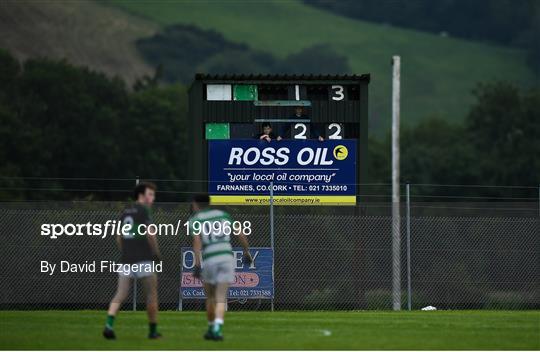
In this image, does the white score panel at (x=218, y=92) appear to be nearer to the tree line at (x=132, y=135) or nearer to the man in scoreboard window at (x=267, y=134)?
the man in scoreboard window at (x=267, y=134)

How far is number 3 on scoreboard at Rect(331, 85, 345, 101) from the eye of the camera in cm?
2470

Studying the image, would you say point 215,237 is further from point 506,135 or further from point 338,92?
point 506,135

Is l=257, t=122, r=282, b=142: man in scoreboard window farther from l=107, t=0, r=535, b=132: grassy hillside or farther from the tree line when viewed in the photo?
l=107, t=0, r=535, b=132: grassy hillside

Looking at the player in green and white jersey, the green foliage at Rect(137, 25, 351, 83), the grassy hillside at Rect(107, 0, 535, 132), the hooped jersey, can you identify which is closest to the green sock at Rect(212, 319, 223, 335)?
the player in green and white jersey

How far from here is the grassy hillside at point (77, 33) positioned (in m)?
130

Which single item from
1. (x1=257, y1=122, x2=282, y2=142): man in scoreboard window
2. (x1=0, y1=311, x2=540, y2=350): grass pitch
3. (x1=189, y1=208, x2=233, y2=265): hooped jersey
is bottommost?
(x1=0, y1=311, x2=540, y2=350): grass pitch

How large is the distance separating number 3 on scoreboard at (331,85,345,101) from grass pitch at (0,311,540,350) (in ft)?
17.3

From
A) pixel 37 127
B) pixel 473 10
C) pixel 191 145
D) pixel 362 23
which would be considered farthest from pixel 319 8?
pixel 191 145

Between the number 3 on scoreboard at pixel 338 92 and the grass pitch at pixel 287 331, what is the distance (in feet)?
17.3

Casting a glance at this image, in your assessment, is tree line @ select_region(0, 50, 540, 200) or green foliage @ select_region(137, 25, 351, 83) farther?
green foliage @ select_region(137, 25, 351, 83)

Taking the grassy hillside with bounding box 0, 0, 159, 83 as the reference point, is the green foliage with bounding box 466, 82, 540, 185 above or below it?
below

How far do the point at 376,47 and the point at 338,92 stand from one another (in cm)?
13179

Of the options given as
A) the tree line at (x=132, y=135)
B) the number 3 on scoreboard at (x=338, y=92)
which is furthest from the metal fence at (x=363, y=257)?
the tree line at (x=132, y=135)

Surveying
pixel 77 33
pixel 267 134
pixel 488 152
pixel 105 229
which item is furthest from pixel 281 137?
pixel 77 33
